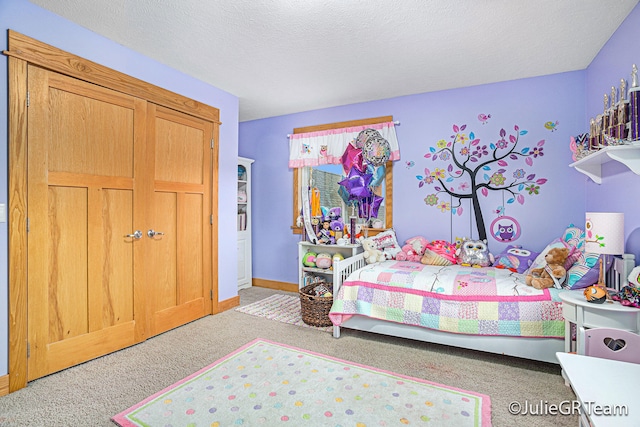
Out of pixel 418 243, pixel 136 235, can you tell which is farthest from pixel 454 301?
pixel 136 235

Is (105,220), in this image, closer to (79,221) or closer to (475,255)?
(79,221)

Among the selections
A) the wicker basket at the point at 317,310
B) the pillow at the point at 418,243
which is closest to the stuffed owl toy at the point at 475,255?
the pillow at the point at 418,243

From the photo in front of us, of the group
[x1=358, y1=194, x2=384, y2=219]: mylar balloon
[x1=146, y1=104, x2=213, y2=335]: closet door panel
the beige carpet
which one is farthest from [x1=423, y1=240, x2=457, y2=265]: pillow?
[x1=146, y1=104, x2=213, y2=335]: closet door panel

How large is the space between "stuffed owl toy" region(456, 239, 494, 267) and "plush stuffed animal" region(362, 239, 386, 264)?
0.79 m

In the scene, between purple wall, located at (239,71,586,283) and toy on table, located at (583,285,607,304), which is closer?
toy on table, located at (583,285,607,304)

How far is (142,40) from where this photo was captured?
2637mm

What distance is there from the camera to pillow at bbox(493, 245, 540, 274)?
304 centimetres

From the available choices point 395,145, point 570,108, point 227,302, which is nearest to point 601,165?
point 570,108

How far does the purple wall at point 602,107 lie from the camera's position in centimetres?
220

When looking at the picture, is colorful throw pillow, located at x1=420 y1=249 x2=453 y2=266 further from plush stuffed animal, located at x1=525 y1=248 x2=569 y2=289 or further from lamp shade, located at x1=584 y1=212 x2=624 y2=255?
lamp shade, located at x1=584 y1=212 x2=624 y2=255

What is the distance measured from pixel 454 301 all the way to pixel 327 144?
2535mm

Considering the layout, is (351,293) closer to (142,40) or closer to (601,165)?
(601,165)

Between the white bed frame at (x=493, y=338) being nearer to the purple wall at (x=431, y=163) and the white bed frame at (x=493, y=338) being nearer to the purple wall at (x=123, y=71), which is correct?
the purple wall at (x=431, y=163)

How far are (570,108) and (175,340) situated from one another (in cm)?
423
